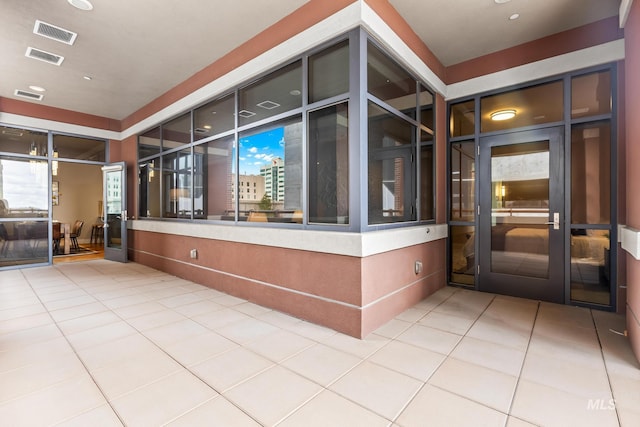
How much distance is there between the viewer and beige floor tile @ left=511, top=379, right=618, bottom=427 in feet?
5.52

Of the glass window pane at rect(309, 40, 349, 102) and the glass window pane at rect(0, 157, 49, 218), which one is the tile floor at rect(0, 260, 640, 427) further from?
the glass window pane at rect(0, 157, 49, 218)

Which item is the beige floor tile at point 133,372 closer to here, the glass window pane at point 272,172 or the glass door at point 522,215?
the glass window pane at point 272,172

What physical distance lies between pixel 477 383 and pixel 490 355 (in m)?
0.50

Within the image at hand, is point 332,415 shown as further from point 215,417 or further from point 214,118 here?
point 214,118

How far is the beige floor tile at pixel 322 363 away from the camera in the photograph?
2154mm

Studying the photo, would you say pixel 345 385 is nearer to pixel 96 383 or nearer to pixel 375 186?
pixel 96 383

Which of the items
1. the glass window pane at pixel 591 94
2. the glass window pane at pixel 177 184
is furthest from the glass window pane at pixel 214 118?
the glass window pane at pixel 591 94

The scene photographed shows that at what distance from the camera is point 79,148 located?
7.31m

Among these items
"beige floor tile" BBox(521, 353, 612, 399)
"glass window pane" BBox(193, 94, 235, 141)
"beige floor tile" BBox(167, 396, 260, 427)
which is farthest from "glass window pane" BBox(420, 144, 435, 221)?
"beige floor tile" BBox(167, 396, 260, 427)

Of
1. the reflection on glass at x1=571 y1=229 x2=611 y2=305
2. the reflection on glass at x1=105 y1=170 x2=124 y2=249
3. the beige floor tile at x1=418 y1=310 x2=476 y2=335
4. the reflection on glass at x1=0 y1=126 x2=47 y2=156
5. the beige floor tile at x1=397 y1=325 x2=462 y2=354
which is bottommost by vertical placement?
the beige floor tile at x1=397 y1=325 x2=462 y2=354

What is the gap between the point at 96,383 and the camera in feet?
6.79

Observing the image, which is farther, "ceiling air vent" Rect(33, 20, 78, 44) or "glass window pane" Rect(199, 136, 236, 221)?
"glass window pane" Rect(199, 136, 236, 221)

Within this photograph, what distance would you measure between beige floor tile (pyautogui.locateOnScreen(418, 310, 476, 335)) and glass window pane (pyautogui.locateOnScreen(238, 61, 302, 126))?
2789 mm

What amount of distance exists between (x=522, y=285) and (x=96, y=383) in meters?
4.64
